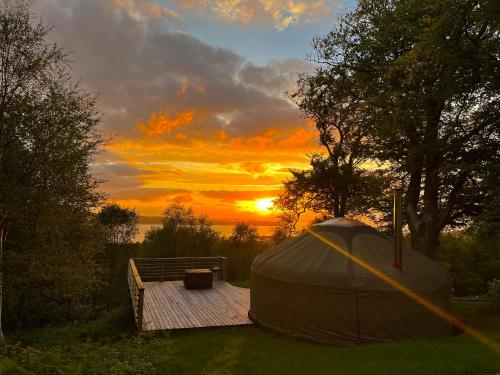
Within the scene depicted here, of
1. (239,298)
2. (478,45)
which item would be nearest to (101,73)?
(239,298)

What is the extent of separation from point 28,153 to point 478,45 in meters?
14.0

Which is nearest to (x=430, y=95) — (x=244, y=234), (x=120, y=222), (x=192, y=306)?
(x=192, y=306)

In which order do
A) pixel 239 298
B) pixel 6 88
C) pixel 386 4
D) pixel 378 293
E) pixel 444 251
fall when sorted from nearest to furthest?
pixel 378 293
pixel 6 88
pixel 239 298
pixel 386 4
pixel 444 251

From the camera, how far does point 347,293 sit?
8711 millimetres

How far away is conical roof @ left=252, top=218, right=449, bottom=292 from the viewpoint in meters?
8.85

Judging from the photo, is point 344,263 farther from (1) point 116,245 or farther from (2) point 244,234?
(1) point 116,245

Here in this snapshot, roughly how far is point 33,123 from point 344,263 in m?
10.3

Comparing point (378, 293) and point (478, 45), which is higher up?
point (478, 45)

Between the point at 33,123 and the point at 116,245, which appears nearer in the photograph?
the point at 33,123

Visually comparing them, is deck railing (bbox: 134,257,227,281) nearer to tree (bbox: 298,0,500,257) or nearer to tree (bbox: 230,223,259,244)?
tree (bbox: 298,0,500,257)

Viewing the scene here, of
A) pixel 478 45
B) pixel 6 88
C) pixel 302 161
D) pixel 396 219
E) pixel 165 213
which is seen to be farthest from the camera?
pixel 165 213

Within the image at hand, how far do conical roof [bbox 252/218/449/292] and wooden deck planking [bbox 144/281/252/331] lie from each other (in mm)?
1709

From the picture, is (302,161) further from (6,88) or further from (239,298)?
(6,88)

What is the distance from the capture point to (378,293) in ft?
28.2
